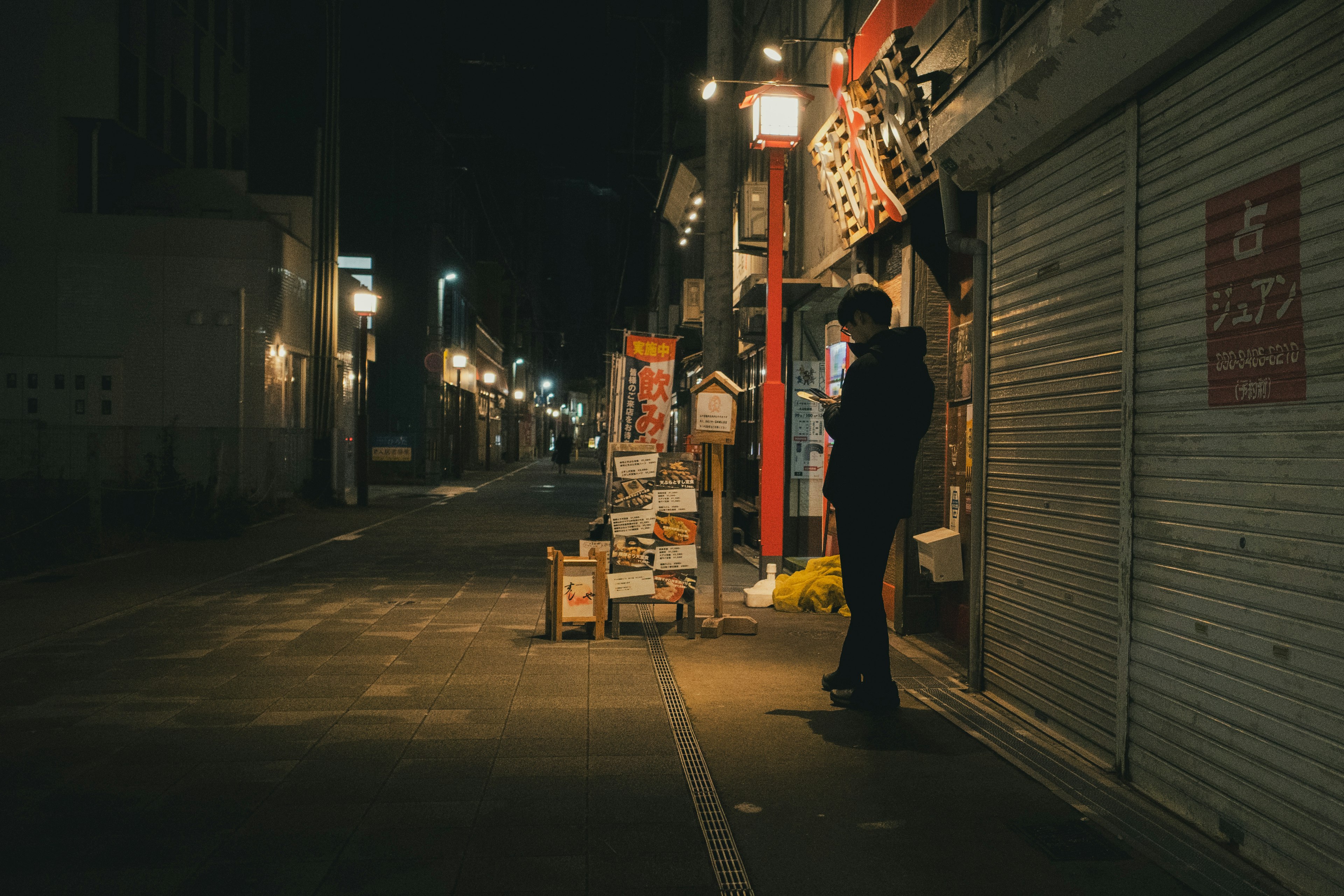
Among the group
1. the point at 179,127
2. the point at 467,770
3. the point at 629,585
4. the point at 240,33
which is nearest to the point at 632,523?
the point at 629,585

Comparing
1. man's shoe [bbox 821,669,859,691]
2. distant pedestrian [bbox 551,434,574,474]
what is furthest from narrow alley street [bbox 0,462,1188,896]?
distant pedestrian [bbox 551,434,574,474]

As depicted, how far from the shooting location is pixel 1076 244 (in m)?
5.13

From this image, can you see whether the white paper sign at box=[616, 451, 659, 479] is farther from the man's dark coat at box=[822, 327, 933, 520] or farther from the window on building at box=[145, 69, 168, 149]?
the window on building at box=[145, 69, 168, 149]

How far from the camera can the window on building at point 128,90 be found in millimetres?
20312

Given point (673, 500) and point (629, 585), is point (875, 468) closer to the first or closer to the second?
point (673, 500)

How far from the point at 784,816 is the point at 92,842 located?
2.68 metres

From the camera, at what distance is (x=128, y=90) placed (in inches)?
813

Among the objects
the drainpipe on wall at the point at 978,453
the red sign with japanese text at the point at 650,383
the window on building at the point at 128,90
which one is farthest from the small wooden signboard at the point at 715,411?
the window on building at the point at 128,90

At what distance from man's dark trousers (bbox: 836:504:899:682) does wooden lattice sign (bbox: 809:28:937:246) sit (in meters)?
3.17

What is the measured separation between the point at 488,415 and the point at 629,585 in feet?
139

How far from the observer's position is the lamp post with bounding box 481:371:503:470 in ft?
151

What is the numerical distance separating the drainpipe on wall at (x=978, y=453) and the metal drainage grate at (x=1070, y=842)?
2.22 meters

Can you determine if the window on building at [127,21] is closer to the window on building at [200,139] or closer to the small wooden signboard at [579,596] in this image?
the window on building at [200,139]

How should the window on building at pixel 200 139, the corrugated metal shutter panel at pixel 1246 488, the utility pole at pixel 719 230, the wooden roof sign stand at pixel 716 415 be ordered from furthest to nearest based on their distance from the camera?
the window on building at pixel 200 139, the utility pole at pixel 719 230, the wooden roof sign stand at pixel 716 415, the corrugated metal shutter panel at pixel 1246 488
